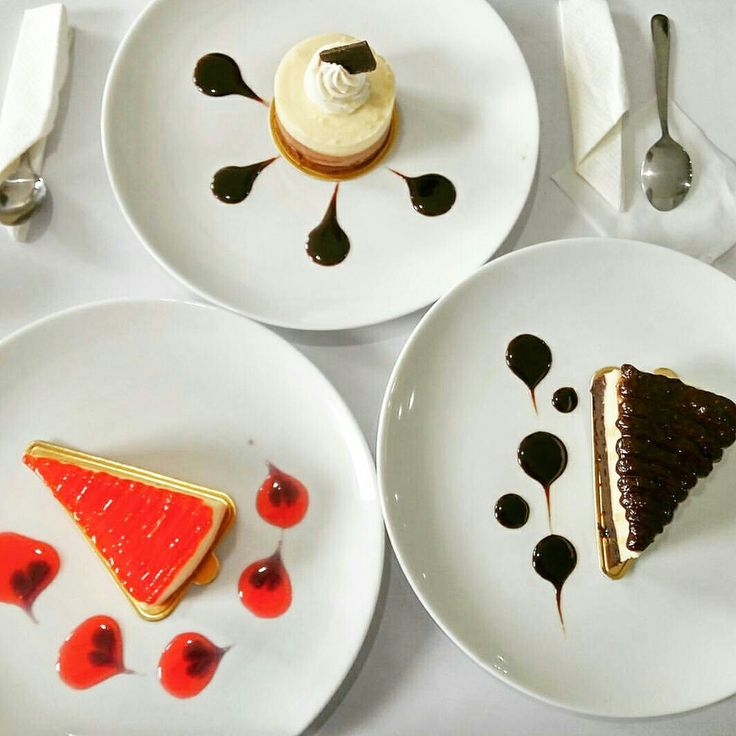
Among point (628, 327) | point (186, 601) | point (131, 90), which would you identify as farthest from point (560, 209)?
point (186, 601)

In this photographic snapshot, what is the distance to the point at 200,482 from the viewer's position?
42.2 inches

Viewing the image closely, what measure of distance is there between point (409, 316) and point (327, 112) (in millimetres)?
310

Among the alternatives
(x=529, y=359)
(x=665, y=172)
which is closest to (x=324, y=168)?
(x=529, y=359)

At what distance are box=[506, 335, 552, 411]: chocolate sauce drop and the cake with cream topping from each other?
353mm

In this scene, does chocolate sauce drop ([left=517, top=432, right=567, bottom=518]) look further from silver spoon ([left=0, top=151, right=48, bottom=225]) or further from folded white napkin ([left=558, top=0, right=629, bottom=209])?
silver spoon ([left=0, top=151, right=48, bottom=225])

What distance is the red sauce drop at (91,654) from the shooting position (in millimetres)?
1008

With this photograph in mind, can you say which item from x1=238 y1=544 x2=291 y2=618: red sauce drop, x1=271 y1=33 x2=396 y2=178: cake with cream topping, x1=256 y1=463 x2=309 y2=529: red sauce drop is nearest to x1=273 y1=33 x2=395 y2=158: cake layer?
x1=271 y1=33 x2=396 y2=178: cake with cream topping

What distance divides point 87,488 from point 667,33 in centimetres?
110

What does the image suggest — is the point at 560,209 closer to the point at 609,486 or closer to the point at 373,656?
the point at 609,486

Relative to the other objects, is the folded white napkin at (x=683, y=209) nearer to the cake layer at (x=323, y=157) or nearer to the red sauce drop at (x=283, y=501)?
the cake layer at (x=323, y=157)

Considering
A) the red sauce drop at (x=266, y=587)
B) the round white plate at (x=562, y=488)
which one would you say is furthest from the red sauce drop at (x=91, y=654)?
the round white plate at (x=562, y=488)

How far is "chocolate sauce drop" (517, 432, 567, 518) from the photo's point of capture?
3.57 ft

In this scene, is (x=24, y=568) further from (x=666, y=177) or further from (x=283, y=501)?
(x=666, y=177)

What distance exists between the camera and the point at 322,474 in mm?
1063
